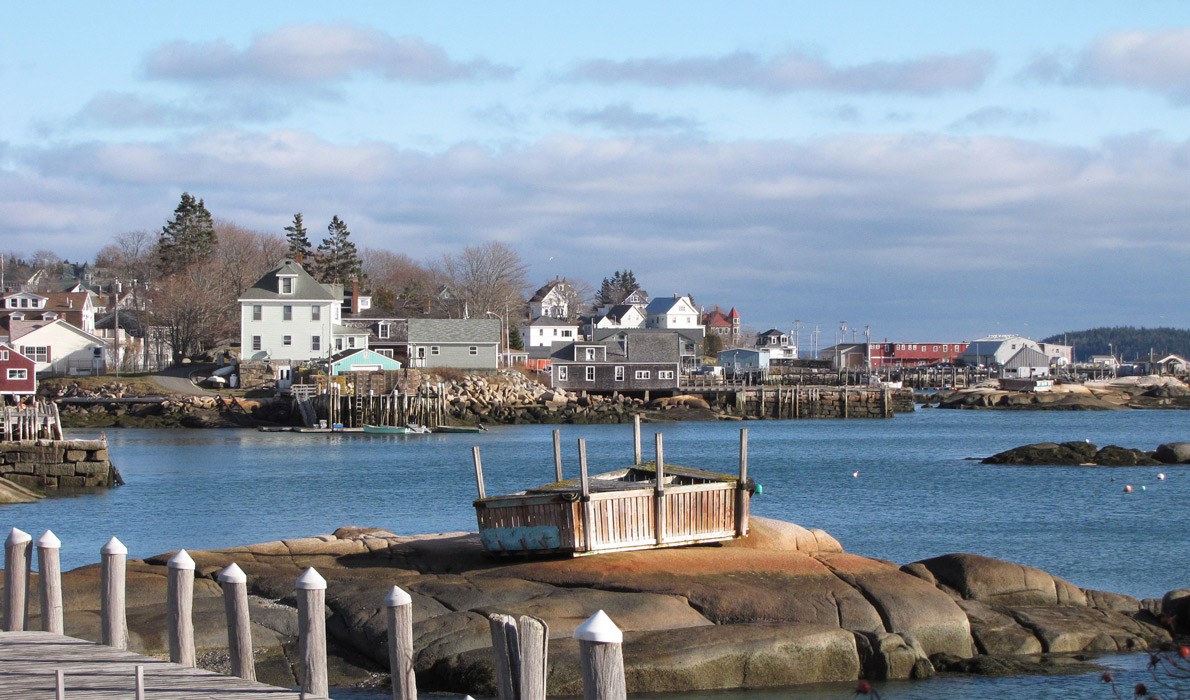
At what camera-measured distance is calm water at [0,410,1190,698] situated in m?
33.2

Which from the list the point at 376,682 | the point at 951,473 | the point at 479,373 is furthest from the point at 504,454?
the point at 376,682

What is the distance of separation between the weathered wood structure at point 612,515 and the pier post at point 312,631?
11.3 m

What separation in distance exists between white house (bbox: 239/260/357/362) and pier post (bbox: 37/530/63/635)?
247 ft

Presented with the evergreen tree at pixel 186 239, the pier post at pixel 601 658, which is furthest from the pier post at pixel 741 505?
the evergreen tree at pixel 186 239

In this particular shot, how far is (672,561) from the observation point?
21.3 metres

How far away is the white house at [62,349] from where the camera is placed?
91312 millimetres

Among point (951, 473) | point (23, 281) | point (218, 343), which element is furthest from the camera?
point (23, 281)

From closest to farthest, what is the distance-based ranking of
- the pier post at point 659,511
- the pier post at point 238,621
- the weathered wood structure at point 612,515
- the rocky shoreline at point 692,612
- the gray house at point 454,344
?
the pier post at point 238,621
the rocky shoreline at point 692,612
the weathered wood structure at point 612,515
the pier post at point 659,511
the gray house at point 454,344

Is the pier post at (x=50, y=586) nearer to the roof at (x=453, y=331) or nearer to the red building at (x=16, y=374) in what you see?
the red building at (x=16, y=374)

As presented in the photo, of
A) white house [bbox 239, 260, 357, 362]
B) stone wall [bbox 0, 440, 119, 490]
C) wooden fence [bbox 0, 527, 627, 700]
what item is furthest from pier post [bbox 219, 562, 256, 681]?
white house [bbox 239, 260, 357, 362]

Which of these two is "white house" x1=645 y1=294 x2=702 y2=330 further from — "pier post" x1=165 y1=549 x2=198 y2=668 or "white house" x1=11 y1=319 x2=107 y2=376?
"pier post" x1=165 y1=549 x2=198 y2=668

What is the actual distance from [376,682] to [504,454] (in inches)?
1839

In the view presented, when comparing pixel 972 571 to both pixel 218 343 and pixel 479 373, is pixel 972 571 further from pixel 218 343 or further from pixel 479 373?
pixel 218 343

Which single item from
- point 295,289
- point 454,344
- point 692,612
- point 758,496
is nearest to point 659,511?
point 692,612
